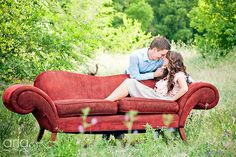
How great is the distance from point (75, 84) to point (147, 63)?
106cm

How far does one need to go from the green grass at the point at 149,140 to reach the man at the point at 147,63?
31.4 inches

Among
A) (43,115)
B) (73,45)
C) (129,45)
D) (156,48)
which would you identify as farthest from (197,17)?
(43,115)

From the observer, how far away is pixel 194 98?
652 centimetres

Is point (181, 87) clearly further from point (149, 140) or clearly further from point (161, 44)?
point (149, 140)

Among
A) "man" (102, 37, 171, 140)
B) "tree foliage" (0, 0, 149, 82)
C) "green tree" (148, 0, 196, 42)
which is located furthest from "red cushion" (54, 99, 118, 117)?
"green tree" (148, 0, 196, 42)

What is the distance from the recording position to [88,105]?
6.09 metres

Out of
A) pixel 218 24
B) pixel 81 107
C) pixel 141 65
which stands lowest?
pixel 81 107

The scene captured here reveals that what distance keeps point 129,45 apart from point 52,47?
16.6 m

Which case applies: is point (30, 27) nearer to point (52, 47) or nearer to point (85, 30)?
point (52, 47)

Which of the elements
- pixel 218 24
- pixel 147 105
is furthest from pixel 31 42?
Result: pixel 218 24

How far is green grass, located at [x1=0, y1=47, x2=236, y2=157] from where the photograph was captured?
488 centimetres

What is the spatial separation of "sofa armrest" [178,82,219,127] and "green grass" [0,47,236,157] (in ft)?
1.09

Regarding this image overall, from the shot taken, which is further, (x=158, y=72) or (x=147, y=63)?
(x=147, y=63)

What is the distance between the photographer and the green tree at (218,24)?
15805 millimetres
